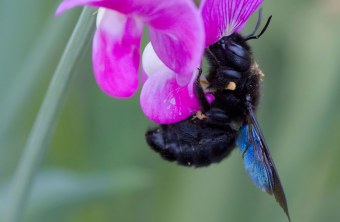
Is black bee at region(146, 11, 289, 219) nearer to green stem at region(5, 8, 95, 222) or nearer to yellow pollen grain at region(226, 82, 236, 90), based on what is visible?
yellow pollen grain at region(226, 82, 236, 90)

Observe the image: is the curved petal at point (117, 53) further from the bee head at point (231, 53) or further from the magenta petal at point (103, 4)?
the bee head at point (231, 53)

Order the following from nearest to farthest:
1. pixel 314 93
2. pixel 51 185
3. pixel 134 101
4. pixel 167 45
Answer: pixel 167 45, pixel 51 185, pixel 314 93, pixel 134 101

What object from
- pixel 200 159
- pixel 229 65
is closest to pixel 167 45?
pixel 229 65

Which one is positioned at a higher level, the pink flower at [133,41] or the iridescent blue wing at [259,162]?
the pink flower at [133,41]

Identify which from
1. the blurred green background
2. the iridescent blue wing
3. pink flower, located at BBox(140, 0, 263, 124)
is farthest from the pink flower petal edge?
the blurred green background

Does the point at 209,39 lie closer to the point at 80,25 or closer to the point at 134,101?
the point at 80,25

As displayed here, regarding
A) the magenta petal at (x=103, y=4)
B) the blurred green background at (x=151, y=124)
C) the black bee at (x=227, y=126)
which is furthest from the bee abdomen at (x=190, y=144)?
the blurred green background at (x=151, y=124)

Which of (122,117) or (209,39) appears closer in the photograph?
(209,39)
